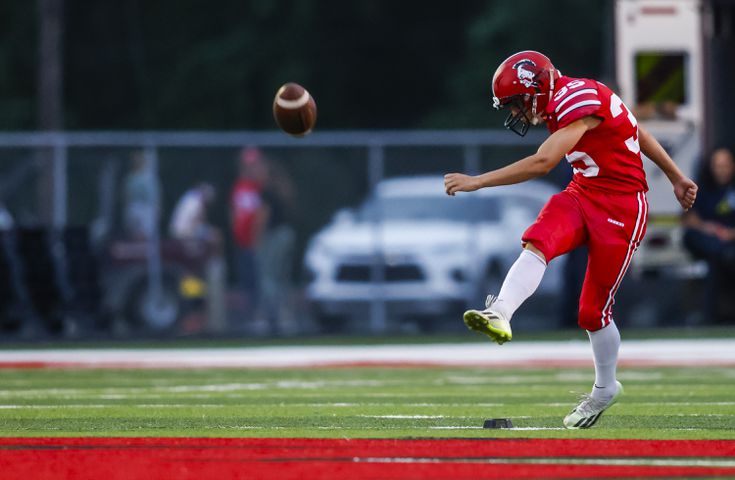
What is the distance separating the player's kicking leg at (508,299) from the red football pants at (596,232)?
89 millimetres

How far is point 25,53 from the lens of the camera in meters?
31.0

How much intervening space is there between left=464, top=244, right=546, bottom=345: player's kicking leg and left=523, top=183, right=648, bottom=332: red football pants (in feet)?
0.29

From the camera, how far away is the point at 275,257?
16828 millimetres

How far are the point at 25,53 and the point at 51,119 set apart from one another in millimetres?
7294

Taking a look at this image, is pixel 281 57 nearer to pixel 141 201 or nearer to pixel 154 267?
pixel 141 201

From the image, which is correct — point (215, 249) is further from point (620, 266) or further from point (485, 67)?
point (485, 67)

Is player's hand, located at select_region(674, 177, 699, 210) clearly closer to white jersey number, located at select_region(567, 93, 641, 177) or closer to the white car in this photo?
white jersey number, located at select_region(567, 93, 641, 177)

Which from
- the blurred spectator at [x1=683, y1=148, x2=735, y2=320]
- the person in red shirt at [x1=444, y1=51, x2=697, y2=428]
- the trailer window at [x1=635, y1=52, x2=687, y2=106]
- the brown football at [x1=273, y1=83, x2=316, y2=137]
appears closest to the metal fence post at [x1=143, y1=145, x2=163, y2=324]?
the trailer window at [x1=635, y1=52, x2=687, y2=106]

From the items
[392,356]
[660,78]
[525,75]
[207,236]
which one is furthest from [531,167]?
[207,236]

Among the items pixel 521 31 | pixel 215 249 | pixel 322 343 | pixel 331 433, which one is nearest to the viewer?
pixel 331 433

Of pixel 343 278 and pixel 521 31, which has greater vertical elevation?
pixel 521 31

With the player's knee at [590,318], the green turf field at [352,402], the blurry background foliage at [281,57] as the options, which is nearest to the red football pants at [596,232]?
the player's knee at [590,318]

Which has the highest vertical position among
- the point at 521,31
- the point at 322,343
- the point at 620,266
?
the point at 521,31

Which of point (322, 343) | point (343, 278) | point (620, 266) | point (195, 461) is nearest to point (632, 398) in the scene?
point (620, 266)
